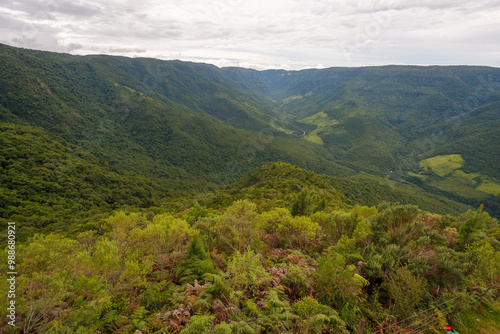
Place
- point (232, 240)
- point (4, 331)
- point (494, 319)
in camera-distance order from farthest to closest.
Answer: point (232, 240)
point (494, 319)
point (4, 331)

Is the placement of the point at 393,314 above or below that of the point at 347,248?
below

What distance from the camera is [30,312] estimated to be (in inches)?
448

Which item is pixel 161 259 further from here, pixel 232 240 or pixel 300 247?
pixel 300 247

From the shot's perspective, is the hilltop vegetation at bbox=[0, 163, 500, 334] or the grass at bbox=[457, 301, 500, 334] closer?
the hilltop vegetation at bbox=[0, 163, 500, 334]

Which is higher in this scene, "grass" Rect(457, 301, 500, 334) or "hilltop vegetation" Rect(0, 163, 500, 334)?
"hilltop vegetation" Rect(0, 163, 500, 334)

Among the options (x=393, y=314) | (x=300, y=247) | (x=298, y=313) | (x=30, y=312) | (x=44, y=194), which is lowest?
(x=44, y=194)

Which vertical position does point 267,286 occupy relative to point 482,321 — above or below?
above

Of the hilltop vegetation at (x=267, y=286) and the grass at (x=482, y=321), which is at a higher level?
the hilltop vegetation at (x=267, y=286)

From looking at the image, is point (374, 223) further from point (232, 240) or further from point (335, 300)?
point (232, 240)

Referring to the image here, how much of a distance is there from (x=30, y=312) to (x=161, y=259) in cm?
970

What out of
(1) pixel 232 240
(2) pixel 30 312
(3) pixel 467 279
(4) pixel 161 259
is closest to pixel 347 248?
(3) pixel 467 279

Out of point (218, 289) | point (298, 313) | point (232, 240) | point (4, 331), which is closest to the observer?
point (4, 331)

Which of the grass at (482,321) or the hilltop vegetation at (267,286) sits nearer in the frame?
the hilltop vegetation at (267,286)

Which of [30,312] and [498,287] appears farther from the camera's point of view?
[498,287]
